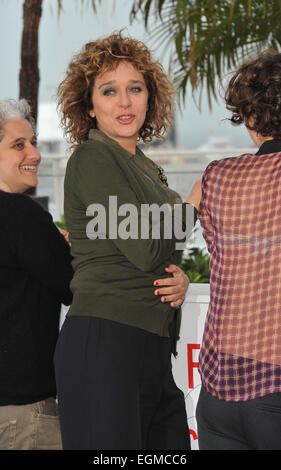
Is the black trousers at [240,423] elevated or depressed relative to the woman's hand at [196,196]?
depressed

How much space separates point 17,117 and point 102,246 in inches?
22.1

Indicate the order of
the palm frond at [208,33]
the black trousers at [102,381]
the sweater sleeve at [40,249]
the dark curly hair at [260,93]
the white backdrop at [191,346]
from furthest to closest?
1. the palm frond at [208,33]
2. the white backdrop at [191,346]
3. the sweater sleeve at [40,249]
4. the black trousers at [102,381]
5. the dark curly hair at [260,93]

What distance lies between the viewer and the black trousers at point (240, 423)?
115cm

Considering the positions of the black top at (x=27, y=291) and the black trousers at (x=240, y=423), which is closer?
the black trousers at (x=240, y=423)

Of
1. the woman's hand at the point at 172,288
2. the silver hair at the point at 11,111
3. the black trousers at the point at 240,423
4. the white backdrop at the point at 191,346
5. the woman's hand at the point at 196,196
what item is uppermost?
the silver hair at the point at 11,111

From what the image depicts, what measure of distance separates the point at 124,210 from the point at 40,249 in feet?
0.95

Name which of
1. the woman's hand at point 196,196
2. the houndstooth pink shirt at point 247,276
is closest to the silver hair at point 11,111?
the woman's hand at point 196,196

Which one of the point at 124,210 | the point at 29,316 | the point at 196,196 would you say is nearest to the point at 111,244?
the point at 124,210

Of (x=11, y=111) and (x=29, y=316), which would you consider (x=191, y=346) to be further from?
(x=11, y=111)

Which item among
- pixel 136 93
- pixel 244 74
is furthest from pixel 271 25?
pixel 244 74

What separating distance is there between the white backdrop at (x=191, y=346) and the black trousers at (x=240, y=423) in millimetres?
621

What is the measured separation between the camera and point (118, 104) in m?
1.58

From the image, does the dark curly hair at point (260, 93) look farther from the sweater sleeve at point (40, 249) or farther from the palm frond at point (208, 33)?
the palm frond at point (208, 33)
